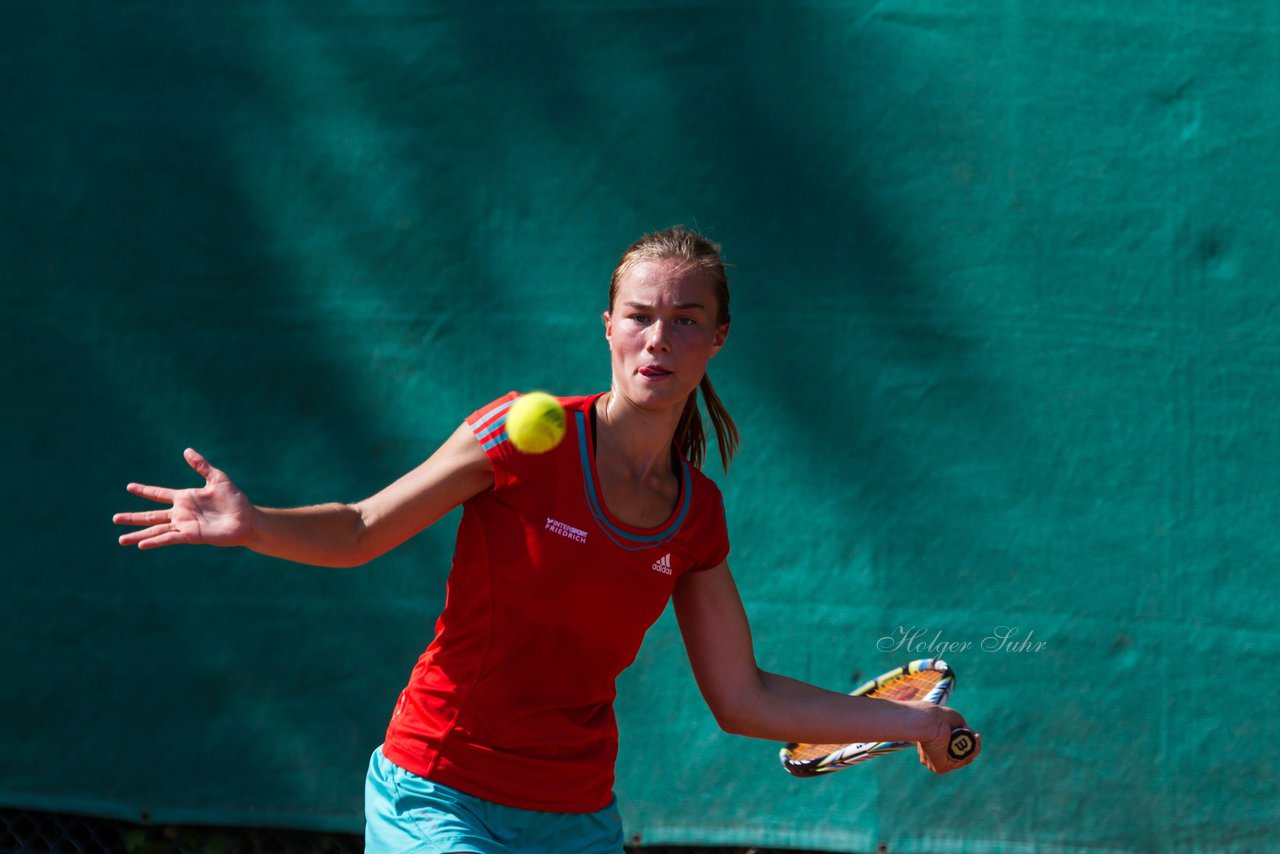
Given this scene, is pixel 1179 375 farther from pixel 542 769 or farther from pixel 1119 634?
pixel 542 769

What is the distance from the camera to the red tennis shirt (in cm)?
244

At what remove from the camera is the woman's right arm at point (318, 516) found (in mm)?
2156

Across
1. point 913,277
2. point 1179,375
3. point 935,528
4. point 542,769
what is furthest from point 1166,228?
point 542,769

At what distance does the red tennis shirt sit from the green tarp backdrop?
1.43 m

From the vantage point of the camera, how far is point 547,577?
8.05 ft

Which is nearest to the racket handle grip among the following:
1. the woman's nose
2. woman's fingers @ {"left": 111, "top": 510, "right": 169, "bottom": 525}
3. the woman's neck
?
the woman's neck

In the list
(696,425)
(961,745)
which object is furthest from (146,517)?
(961,745)

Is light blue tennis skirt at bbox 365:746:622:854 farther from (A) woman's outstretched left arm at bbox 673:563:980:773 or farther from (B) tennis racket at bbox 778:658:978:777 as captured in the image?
(B) tennis racket at bbox 778:658:978:777

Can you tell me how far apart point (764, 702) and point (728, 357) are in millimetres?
1405

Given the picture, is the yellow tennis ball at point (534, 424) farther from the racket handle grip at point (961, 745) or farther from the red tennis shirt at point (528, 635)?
the racket handle grip at point (961, 745)

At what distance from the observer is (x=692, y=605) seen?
2738mm

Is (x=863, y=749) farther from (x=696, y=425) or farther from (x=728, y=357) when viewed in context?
(x=728, y=357)

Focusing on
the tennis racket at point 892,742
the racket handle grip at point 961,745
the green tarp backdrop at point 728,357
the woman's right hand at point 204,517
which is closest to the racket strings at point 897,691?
the tennis racket at point 892,742

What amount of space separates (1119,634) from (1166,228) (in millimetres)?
1105
